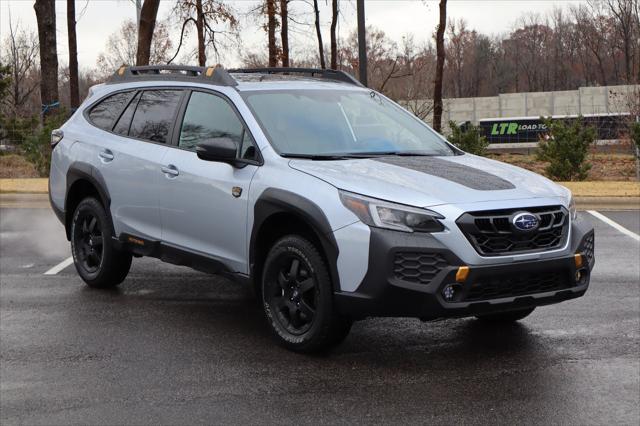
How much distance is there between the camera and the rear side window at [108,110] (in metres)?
8.16

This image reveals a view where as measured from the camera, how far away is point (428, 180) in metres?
5.88

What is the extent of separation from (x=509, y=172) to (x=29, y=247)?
21.0 ft

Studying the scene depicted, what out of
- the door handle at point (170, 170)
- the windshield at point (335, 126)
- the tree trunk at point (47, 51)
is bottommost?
the door handle at point (170, 170)

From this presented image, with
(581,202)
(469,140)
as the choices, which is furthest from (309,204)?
(469,140)

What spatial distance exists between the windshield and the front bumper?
124cm

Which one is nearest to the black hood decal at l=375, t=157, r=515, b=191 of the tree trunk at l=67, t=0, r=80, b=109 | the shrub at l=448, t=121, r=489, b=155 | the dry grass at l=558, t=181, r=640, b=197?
the dry grass at l=558, t=181, r=640, b=197

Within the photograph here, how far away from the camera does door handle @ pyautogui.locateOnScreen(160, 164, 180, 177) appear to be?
7023 mm

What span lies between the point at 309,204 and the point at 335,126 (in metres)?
1.17

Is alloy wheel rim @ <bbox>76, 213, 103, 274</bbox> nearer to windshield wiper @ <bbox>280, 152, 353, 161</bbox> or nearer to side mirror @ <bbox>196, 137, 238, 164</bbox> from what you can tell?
side mirror @ <bbox>196, 137, 238, 164</bbox>

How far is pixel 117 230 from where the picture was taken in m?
7.85

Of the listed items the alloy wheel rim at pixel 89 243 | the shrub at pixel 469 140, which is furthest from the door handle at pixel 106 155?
the shrub at pixel 469 140

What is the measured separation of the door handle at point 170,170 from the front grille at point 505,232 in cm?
246

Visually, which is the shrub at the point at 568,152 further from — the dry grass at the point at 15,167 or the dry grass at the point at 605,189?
the dry grass at the point at 15,167

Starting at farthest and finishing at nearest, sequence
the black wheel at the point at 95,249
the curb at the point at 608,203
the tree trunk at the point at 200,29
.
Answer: the tree trunk at the point at 200,29
the curb at the point at 608,203
the black wheel at the point at 95,249
